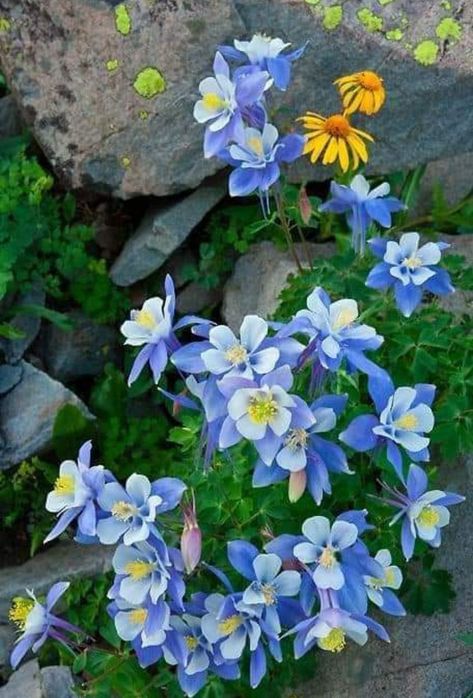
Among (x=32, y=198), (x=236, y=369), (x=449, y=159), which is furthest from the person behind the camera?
(x=449, y=159)

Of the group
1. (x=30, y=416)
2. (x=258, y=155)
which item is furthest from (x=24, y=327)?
(x=258, y=155)

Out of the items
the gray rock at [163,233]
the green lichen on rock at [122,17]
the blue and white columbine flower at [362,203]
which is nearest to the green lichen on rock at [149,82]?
the green lichen on rock at [122,17]

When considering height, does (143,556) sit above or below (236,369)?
below

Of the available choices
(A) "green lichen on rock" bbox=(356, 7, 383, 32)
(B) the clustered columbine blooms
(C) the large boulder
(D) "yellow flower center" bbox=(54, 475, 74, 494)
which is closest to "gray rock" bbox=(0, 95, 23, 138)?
(C) the large boulder

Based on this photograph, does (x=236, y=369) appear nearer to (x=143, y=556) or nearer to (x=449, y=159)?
(x=143, y=556)

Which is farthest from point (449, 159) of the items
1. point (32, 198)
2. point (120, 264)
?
point (32, 198)

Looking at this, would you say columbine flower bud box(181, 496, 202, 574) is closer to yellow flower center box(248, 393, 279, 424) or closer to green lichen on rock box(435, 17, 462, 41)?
yellow flower center box(248, 393, 279, 424)
